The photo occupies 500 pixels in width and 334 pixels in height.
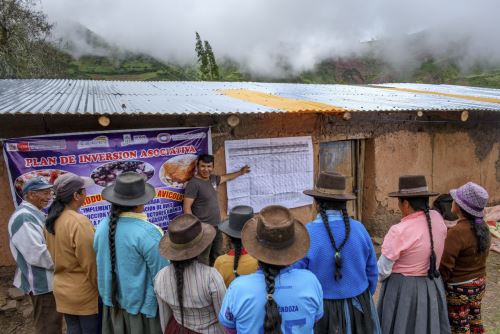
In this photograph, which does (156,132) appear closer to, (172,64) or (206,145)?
(206,145)

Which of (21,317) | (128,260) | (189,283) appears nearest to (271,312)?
(189,283)

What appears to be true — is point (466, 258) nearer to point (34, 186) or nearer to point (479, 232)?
point (479, 232)

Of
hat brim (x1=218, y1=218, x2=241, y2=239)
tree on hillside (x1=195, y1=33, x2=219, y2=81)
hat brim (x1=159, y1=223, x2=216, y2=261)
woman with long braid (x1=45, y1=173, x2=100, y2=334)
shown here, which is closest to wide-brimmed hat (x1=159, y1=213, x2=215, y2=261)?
hat brim (x1=159, y1=223, x2=216, y2=261)

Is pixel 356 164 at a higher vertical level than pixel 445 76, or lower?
lower

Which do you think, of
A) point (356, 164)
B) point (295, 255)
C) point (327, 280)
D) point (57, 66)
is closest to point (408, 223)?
A: point (327, 280)

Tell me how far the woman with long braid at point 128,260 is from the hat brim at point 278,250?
81cm

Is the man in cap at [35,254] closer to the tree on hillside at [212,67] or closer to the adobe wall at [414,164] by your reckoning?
the adobe wall at [414,164]

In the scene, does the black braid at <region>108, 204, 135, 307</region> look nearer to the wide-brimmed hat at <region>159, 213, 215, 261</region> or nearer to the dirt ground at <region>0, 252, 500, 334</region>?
the wide-brimmed hat at <region>159, 213, 215, 261</region>

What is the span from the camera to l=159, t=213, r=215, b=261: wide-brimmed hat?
2008 mm

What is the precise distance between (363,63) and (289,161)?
3719 cm

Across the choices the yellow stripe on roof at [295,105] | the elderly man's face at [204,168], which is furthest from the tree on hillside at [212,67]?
the elderly man's face at [204,168]

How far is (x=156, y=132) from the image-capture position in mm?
4191

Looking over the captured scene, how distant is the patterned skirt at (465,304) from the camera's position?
2871 millimetres

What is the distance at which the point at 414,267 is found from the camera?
8.72ft
